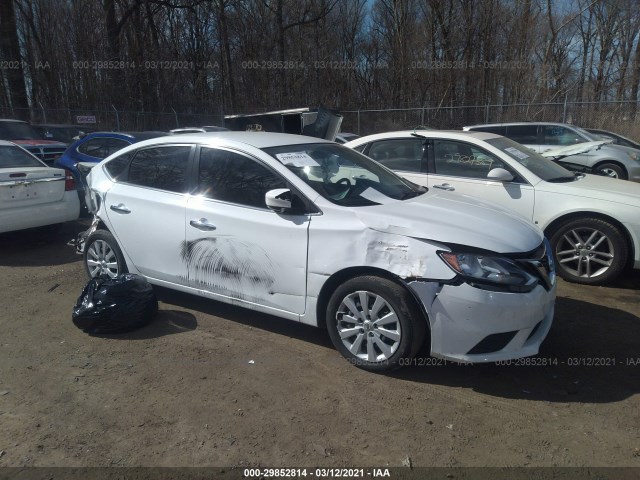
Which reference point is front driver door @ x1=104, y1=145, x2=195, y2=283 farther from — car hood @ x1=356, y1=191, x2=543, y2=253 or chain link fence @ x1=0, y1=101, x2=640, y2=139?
chain link fence @ x1=0, y1=101, x2=640, y2=139

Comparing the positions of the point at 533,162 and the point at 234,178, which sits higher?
the point at 234,178

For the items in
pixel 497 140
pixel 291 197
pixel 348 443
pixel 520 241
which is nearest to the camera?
pixel 348 443

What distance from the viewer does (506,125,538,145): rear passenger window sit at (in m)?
12.9

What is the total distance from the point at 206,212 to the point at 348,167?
1272mm

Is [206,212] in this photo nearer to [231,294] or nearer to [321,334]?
[231,294]

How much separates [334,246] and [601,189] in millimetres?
3471

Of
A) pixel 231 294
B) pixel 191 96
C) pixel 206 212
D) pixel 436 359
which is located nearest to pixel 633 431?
pixel 436 359

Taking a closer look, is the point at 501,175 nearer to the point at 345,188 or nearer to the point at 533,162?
the point at 533,162

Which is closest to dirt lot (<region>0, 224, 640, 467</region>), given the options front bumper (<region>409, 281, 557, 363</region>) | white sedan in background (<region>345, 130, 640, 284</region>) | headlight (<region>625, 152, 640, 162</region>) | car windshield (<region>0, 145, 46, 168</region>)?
front bumper (<region>409, 281, 557, 363</region>)

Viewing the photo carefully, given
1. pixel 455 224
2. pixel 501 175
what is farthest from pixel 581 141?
pixel 455 224

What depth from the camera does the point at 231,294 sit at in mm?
4172

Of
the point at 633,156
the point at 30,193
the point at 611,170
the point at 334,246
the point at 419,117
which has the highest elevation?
the point at 419,117

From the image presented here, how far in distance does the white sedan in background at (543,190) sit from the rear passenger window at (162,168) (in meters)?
2.37

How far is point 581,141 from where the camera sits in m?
12.7
